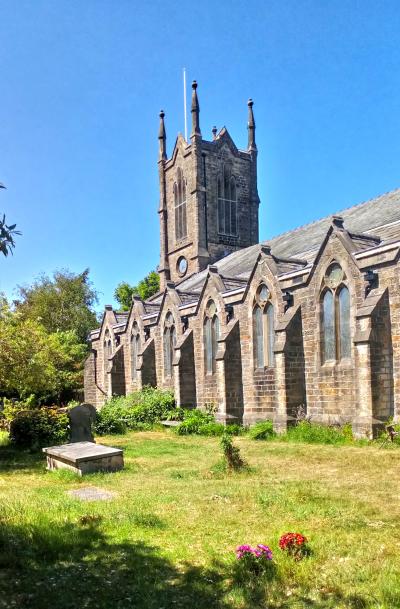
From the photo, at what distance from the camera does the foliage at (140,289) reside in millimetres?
59062

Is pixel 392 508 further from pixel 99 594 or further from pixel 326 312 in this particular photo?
pixel 326 312

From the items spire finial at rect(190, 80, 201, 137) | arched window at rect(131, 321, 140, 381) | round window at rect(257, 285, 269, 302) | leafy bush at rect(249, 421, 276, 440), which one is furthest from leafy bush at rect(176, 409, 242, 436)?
spire finial at rect(190, 80, 201, 137)

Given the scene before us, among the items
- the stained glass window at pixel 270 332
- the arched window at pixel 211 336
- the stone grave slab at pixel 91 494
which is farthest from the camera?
the arched window at pixel 211 336

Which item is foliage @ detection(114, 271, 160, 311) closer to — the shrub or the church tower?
the church tower

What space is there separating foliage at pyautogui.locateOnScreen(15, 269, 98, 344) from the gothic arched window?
1392 inches

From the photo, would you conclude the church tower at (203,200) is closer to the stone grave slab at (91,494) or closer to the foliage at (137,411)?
the foliage at (137,411)

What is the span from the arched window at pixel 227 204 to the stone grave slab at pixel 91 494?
33.0m

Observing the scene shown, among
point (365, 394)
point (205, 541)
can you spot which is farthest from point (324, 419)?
point (205, 541)

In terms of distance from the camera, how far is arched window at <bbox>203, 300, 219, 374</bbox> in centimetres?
2575

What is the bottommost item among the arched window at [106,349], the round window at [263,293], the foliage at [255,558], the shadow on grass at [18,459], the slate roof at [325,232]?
the shadow on grass at [18,459]

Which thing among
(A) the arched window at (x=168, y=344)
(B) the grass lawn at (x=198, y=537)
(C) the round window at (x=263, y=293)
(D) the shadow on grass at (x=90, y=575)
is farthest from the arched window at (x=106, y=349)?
(D) the shadow on grass at (x=90, y=575)

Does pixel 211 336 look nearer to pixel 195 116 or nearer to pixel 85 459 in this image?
pixel 85 459

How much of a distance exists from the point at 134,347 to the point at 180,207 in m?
14.0

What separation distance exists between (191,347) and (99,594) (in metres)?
21.8
